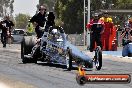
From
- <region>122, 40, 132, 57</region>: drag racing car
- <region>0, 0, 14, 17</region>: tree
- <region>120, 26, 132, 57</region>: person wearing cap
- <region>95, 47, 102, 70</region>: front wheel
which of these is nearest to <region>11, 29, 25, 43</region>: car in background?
<region>120, 26, 132, 57</region>: person wearing cap

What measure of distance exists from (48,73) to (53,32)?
2.18 m

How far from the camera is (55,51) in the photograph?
1384cm

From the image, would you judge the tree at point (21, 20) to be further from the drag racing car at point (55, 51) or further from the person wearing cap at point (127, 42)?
the drag racing car at point (55, 51)

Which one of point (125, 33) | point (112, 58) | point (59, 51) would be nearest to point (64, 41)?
point (59, 51)

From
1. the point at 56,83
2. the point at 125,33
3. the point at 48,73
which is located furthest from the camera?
the point at 125,33

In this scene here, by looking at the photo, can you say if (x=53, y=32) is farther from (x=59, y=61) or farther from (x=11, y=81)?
(x=11, y=81)

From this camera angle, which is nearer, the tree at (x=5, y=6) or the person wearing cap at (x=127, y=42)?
the person wearing cap at (x=127, y=42)

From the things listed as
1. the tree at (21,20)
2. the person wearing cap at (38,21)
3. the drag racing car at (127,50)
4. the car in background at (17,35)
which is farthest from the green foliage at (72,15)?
the tree at (21,20)

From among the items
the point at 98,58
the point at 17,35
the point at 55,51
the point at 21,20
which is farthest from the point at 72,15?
the point at 21,20

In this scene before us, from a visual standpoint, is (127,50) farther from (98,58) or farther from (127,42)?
(98,58)

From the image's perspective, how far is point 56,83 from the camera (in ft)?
32.0

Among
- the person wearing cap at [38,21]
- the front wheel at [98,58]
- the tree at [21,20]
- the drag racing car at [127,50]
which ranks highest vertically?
the person wearing cap at [38,21]

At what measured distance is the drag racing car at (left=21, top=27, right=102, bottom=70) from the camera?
12727mm

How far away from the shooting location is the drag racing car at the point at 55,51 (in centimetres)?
1273
